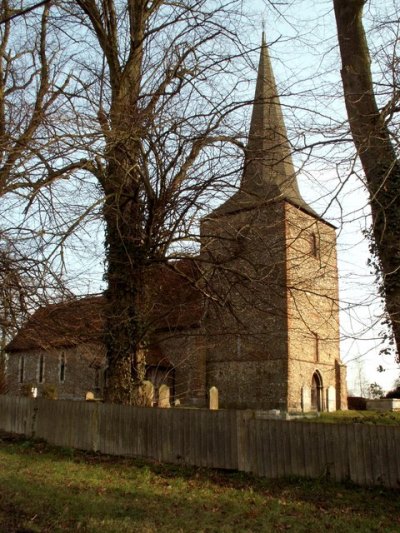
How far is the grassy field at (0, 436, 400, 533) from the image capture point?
6508 millimetres

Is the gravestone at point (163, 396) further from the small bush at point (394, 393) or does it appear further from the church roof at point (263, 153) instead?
the small bush at point (394, 393)

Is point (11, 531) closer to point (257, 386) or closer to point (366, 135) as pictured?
point (366, 135)

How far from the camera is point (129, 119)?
9.14m

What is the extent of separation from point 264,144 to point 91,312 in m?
5.57

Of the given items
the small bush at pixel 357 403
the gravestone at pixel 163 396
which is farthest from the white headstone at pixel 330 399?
the gravestone at pixel 163 396

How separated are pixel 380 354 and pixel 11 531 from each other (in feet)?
18.7

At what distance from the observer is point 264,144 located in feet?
33.1

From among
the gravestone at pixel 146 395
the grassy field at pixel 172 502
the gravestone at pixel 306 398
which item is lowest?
the grassy field at pixel 172 502

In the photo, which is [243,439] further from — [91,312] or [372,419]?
[372,419]

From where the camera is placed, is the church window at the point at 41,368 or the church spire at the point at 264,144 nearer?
the church spire at the point at 264,144

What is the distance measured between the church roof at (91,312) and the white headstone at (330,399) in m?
18.7

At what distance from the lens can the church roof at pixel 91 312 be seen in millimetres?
11812

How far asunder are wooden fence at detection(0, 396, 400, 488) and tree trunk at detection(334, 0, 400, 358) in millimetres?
2572

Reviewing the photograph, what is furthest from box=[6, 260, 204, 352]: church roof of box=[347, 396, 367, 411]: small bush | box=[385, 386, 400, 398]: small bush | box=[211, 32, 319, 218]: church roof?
box=[385, 386, 400, 398]: small bush
